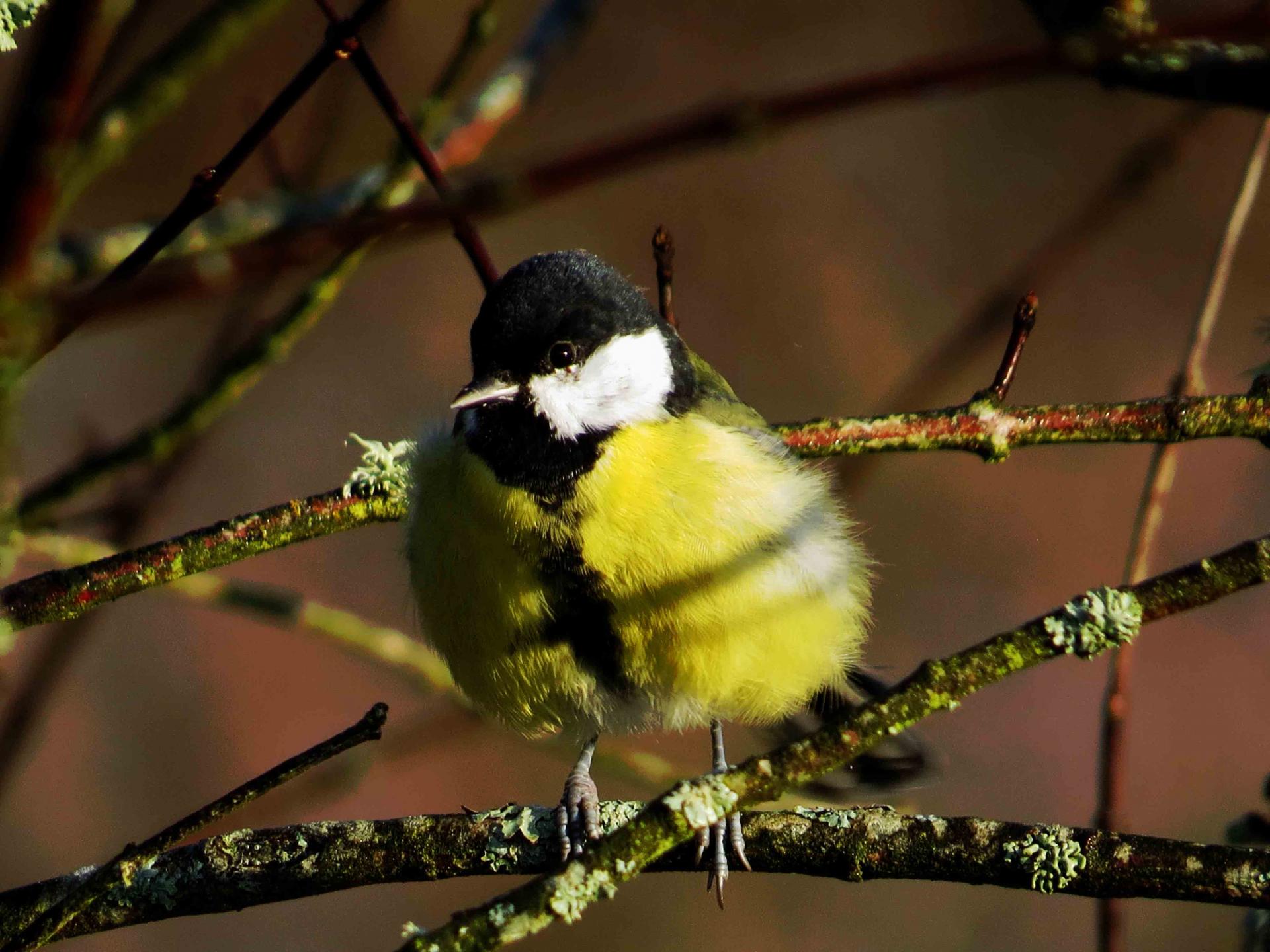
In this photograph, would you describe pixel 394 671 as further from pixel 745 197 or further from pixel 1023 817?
pixel 745 197

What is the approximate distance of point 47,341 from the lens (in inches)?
41.9

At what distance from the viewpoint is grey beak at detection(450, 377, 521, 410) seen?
2.23 metres

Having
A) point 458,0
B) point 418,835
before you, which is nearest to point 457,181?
point 418,835

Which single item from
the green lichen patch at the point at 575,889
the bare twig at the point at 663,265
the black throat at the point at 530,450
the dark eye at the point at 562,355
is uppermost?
the bare twig at the point at 663,265

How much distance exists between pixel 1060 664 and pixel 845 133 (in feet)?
7.68

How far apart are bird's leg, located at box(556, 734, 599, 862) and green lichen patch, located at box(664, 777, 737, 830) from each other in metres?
0.29

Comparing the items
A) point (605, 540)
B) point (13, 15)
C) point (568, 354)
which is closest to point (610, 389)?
point (568, 354)

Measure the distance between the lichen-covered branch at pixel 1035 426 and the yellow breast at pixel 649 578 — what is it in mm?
193

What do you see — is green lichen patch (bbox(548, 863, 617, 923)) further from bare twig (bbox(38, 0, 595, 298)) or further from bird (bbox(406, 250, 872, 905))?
bare twig (bbox(38, 0, 595, 298))

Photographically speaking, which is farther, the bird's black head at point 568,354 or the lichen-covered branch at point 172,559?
the bird's black head at point 568,354

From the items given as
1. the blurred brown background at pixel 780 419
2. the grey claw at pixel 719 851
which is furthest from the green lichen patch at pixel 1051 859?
the blurred brown background at pixel 780 419

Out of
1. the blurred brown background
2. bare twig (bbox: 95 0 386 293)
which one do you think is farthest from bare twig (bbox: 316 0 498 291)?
the blurred brown background

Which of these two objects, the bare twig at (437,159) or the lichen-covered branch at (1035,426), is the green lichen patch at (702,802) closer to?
the lichen-covered branch at (1035,426)

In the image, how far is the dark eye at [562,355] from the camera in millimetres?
2334
